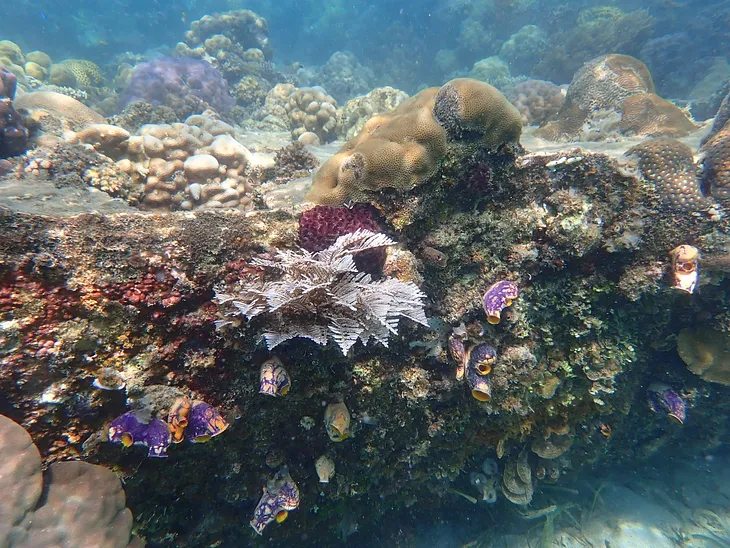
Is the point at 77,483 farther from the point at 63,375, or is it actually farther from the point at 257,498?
the point at 257,498

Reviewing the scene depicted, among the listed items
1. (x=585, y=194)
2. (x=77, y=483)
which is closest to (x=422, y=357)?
(x=585, y=194)

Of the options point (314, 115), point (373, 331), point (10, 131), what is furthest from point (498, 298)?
point (314, 115)

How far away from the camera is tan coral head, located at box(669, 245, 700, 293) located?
3.55 meters

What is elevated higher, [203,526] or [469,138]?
[469,138]

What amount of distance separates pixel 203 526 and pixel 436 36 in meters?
30.2

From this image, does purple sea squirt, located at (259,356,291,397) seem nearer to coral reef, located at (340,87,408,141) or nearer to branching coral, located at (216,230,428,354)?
branching coral, located at (216,230,428,354)

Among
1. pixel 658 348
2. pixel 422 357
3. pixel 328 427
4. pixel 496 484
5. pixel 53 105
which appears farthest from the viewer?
pixel 53 105

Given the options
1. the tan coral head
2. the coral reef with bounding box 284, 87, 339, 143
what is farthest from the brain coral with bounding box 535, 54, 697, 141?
the coral reef with bounding box 284, 87, 339, 143

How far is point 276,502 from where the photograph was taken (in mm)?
3193

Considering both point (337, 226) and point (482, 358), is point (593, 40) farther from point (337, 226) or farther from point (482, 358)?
point (337, 226)

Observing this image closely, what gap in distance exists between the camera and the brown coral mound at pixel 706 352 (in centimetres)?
424

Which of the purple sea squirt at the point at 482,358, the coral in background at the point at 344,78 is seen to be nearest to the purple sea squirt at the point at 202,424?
the purple sea squirt at the point at 482,358

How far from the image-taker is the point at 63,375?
7.33ft

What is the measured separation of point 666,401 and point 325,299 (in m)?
5.40
